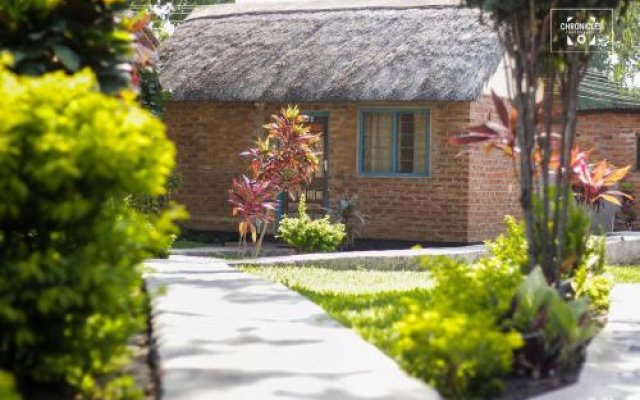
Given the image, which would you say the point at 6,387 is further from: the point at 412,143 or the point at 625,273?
the point at 412,143

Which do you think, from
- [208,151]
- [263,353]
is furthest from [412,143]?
[263,353]

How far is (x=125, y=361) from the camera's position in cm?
567

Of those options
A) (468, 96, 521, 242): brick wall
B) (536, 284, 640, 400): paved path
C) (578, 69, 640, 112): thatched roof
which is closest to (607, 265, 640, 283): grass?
(468, 96, 521, 242): brick wall

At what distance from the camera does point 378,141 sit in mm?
19234

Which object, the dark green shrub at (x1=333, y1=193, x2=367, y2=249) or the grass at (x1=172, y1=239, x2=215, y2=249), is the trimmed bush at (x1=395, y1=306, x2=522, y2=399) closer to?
the dark green shrub at (x1=333, y1=193, x2=367, y2=249)

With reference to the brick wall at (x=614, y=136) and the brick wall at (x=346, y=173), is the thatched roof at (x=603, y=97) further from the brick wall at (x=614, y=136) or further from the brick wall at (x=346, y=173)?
the brick wall at (x=346, y=173)

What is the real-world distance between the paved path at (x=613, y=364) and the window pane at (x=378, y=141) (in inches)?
335

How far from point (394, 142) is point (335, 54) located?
2.13 meters

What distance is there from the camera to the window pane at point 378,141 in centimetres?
1911

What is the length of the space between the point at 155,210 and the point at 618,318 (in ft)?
31.9

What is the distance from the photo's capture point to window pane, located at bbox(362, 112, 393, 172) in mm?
19109

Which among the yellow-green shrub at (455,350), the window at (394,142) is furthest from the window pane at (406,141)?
the yellow-green shrub at (455,350)

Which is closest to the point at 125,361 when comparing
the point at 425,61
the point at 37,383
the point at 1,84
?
the point at 37,383

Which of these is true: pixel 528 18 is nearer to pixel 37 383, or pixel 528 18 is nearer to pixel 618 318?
pixel 618 318
